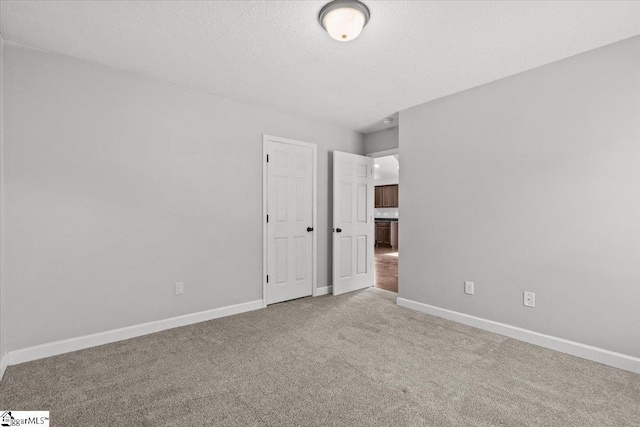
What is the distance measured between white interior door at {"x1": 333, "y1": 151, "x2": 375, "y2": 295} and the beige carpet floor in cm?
147

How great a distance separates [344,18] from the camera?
6.35ft

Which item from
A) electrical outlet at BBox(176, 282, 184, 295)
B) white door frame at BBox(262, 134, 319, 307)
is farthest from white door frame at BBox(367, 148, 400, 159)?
electrical outlet at BBox(176, 282, 184, 295)

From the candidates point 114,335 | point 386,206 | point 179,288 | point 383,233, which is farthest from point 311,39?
point 386,206

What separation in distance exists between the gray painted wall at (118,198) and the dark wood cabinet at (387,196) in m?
6.66

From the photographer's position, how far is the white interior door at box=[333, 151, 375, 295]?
4348 millimetres

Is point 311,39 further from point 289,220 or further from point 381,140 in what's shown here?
point 381,140

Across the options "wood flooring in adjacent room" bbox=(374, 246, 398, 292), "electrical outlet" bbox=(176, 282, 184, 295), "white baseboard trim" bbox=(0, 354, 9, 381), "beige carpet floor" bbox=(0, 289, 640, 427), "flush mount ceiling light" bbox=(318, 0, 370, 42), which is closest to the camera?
"beige carpet floor" bbox=(0, 289, 640, 427)

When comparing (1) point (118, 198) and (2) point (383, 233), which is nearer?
(1) point (118, 198)

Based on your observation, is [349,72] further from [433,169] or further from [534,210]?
[534,210]

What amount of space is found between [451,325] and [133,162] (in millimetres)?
3504

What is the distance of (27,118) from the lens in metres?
2.41

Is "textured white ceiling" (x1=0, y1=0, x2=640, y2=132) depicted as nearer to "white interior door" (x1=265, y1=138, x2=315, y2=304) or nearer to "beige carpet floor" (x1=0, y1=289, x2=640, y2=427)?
"white interior door" (x1=265, y1=138, x2=315, y2=304)

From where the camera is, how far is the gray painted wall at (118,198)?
241 centimetres

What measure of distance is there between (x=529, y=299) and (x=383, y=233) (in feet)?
22.6
